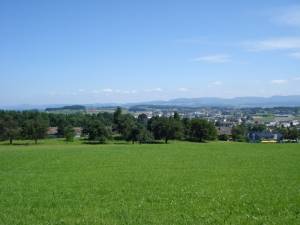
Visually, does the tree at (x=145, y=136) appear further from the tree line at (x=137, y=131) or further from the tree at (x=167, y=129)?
the tree at (x=167, y=129)

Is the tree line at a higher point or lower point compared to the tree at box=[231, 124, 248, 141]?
higher

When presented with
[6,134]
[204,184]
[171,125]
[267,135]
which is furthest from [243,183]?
[267,135]

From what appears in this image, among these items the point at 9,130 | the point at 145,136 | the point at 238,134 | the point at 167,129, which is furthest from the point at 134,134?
the point at 238,134

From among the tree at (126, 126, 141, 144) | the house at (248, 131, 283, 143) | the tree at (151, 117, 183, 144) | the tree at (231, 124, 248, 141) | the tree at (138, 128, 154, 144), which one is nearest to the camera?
the tree at (138, 128, 154, 144)

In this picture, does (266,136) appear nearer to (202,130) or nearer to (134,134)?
(202,130)

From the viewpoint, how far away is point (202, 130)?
320ft

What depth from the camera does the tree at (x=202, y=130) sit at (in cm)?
9744

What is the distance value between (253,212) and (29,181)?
47.3 ft

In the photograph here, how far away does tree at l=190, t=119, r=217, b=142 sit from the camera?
320 feet

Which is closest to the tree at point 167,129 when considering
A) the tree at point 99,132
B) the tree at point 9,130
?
the tree at point 99,132

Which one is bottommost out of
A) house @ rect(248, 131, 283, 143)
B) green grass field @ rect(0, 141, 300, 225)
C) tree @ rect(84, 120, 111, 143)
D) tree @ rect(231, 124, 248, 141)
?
house @ rect(248, 131, 283, 143)

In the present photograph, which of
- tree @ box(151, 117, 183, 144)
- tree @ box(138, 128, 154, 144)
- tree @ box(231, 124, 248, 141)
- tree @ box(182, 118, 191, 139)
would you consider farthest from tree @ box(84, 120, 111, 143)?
tree @ box(231, 124, 248, 141)

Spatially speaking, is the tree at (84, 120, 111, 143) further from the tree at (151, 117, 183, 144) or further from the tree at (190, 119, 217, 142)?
the tree at (190, 119, 217, 142)

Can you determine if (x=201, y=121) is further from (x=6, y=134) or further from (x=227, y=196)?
(x=227, y=196)
